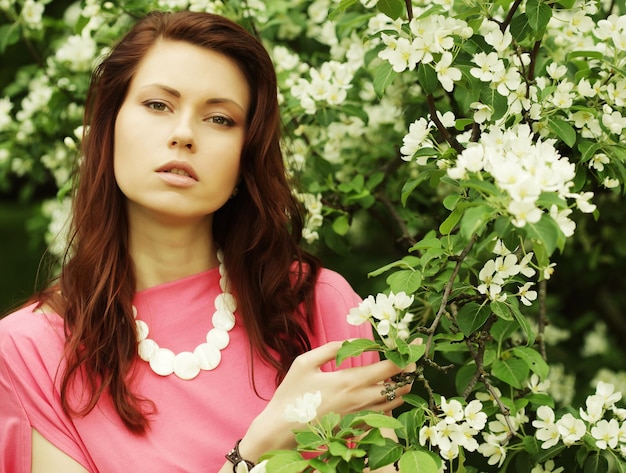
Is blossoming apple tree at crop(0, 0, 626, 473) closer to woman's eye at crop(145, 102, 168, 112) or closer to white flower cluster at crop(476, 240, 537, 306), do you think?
white flower cluster at crop(476, 240, 537, 306)

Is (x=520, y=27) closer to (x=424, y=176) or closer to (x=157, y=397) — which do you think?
(x=424, y=176)

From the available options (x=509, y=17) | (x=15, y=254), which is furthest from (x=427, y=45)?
(x=15, y=254)

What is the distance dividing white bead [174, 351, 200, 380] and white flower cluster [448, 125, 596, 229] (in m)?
0.95

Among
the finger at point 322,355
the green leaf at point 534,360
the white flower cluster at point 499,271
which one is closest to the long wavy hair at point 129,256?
the finger at point 322,355

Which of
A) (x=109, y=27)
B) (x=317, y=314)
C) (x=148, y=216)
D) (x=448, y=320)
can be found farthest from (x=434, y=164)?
(x=109, y=27)

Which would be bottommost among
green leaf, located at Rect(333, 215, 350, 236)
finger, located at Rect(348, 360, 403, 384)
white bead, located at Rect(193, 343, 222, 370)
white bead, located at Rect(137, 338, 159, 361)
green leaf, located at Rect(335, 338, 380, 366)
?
green leaf, located at Rect(333, 215, 350, 236)

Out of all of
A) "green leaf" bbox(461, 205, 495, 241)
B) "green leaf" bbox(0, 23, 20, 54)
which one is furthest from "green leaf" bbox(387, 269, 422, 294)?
"green leaf" bbox(0, 23, 20, 54)

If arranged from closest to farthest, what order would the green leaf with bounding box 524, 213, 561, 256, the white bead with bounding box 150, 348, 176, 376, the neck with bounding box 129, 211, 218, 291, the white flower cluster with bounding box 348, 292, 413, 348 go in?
the green leaf with bounding box 524, 213, 561, 256, the white flower cluster with bounding box 348, 292, 413, 348, the white bead with bounding box 150, 348, 176, 376, the neck with bounding box 129, 211, 218, 291

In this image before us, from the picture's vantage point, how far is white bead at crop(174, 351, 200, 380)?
2150 millimetres

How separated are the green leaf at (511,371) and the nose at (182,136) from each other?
916 millimetres

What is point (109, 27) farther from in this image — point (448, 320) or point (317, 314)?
point (448, 320)

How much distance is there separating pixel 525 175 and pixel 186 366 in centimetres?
109

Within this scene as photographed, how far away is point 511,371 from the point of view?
206cm

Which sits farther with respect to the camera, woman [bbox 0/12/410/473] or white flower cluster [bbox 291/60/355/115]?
white flower cluster [bbox 291/60/355/115]
